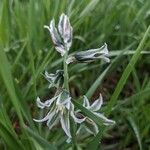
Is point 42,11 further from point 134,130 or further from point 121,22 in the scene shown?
point 134,130

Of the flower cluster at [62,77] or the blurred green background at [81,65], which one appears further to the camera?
the blurred green background at [81,65]

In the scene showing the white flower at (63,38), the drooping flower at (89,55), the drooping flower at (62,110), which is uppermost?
the white flower at (63,38)

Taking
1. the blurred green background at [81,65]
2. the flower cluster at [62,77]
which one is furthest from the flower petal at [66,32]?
the blurred green background at [81,65]

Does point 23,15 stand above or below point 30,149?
above

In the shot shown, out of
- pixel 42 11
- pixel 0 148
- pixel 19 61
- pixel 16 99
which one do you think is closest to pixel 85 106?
pixel 16 99

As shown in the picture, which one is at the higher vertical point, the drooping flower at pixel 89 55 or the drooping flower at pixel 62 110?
the drooping flower at pixel 89 55

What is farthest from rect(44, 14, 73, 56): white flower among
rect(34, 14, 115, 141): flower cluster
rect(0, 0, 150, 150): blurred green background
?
rect(0, 0, 150, 150): blurred green background

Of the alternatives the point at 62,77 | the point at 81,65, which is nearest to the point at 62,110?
the point at 62,77

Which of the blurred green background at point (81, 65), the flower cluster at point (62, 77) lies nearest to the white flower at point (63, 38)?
the flower cluster at point (62, 77)

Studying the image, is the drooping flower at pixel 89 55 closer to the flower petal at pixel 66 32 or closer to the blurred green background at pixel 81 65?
the flower petal at pixel 66 32
